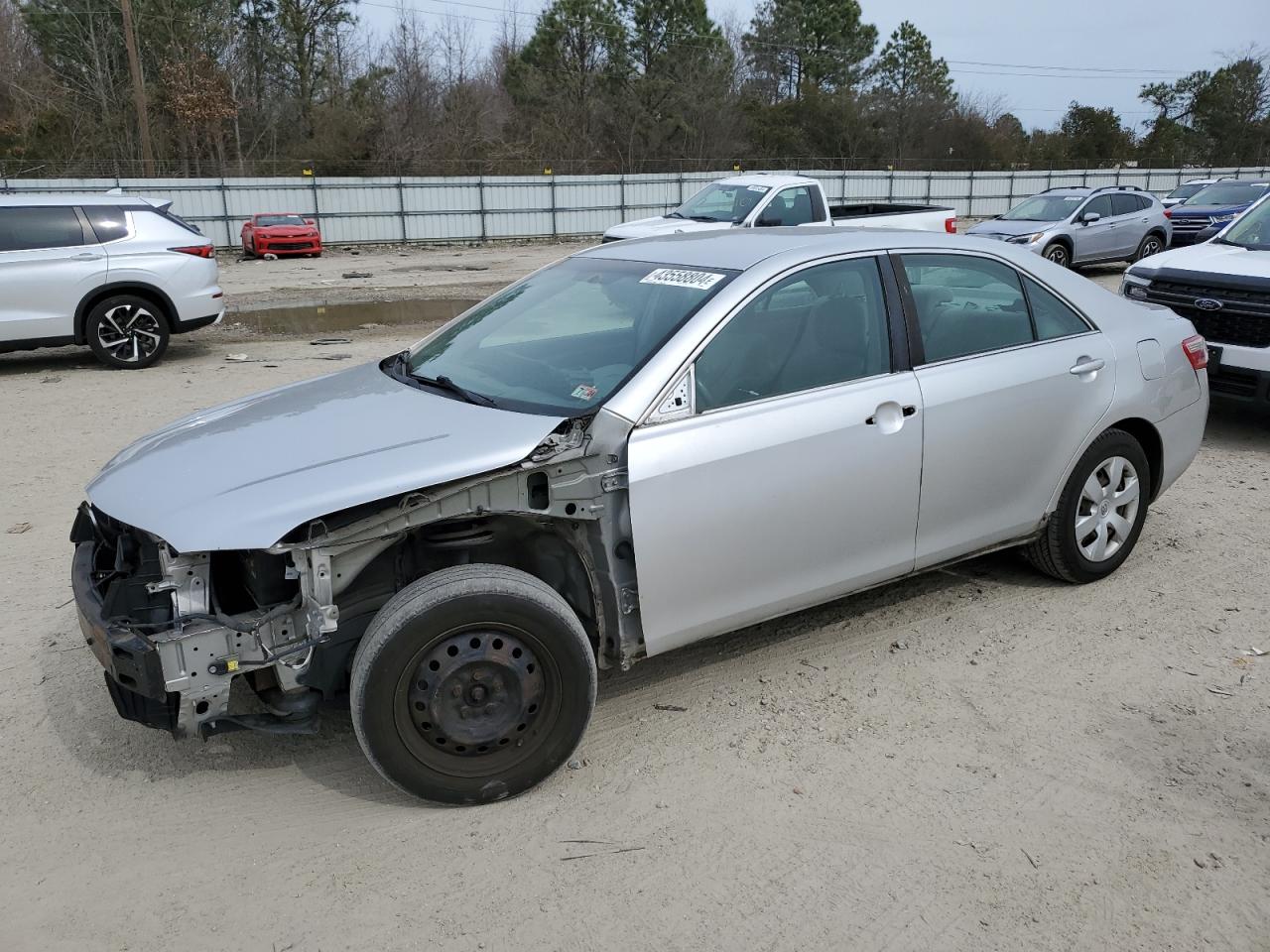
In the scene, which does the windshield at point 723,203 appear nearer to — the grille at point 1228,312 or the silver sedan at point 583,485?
the grille at point 1228,312

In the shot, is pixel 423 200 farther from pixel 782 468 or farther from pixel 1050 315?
pixel 782 468

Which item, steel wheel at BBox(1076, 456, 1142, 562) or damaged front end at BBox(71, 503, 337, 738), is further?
steel wheel at BBox(1076, 456, 1142, 562)

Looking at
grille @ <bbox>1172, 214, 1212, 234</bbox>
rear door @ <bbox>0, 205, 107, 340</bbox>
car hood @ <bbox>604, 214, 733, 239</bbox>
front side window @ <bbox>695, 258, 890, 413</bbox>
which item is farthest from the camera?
grille @ <bbox>1172, 214, 1212, 234</bbox>

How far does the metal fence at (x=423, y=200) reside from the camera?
95.1 ft

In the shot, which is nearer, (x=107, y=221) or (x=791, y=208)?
(x=107, y=221)

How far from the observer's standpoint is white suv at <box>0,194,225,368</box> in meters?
10.1

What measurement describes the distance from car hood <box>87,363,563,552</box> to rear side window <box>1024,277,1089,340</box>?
7.89 feet

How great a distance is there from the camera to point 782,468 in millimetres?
3588

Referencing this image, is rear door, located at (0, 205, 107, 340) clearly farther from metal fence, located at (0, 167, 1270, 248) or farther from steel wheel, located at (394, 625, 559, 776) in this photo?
metal fence, located at (0, 167, 1270, 248)

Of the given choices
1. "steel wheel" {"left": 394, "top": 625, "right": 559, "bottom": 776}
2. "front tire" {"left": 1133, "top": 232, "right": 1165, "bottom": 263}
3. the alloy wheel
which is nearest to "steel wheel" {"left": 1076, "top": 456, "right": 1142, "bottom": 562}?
"steel wheel" {"left": 394, "top": 625, "right": 559, "bottom": 776}

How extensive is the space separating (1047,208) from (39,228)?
15.4 metres

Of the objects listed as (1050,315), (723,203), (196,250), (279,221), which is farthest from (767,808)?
(279,221)

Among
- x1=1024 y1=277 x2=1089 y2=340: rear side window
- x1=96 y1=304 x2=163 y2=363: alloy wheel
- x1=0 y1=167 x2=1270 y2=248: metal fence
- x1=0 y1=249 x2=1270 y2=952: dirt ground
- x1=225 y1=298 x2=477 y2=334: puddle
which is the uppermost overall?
x1=0 y1=167 x2=1270 y2=248: metal fence

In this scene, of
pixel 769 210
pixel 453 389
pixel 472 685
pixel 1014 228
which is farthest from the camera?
Answer: pixel 1014 228
